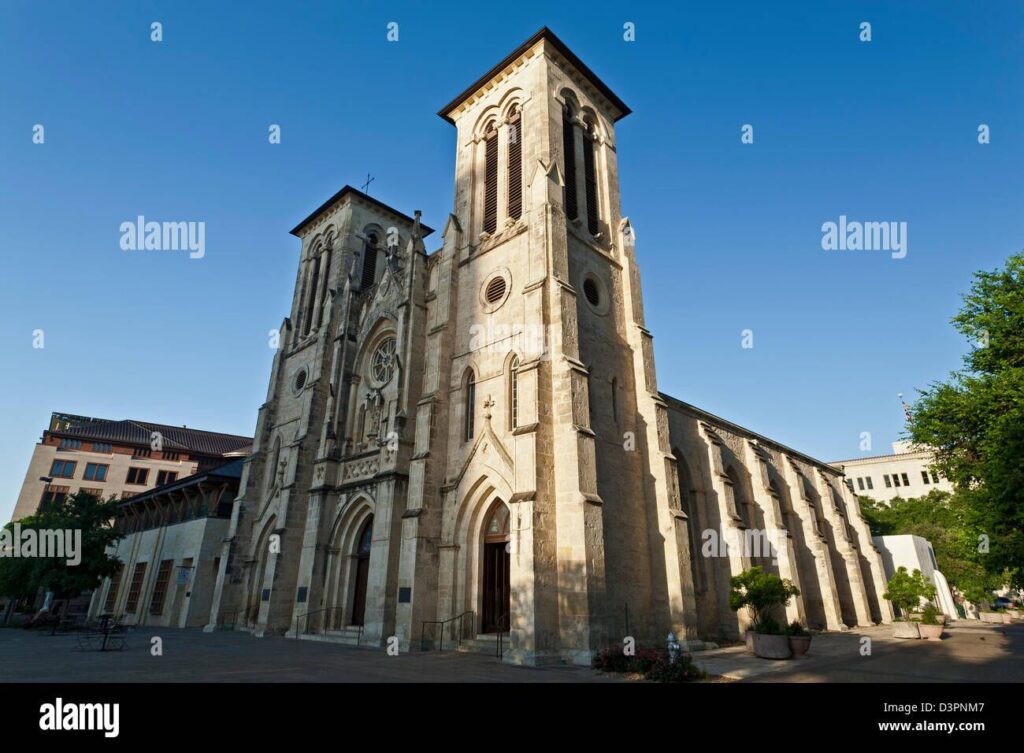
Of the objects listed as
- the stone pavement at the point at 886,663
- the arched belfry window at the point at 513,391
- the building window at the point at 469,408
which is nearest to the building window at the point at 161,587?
the building window at the point at 469,408

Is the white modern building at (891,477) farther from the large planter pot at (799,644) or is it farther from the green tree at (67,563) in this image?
the green tree at (67,563)

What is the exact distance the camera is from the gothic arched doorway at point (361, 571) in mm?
22391

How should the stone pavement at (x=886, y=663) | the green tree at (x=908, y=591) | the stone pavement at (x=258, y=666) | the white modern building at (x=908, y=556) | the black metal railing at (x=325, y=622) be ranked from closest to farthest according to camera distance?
1. the stone pavement at (x=258, y=666)
2. the stone pavement at (x=886, y=663)
3. the black metal railing at (x=325, y=622)
4. the green tree at (x=908, y=591)
5. the white modern building at (x=908, y=556)

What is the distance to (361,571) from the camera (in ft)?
75.6

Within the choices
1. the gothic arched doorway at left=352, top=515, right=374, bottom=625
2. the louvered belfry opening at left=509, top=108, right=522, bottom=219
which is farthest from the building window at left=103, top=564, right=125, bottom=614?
the louvered belfry opening at left=509, top=108, right=522, bottom=219

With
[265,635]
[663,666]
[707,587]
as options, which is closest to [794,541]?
[707,587]

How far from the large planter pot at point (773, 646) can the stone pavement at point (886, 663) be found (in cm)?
33

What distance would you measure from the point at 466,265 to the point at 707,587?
55.3 ft

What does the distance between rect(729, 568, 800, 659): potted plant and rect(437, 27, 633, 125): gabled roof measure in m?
23.1

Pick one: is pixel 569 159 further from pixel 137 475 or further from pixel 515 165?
pixel 137 475

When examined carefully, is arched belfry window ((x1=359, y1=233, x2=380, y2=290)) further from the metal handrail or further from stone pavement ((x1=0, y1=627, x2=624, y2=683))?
stone pavement ((x1=0, y1=627, x2=624, y2=683))

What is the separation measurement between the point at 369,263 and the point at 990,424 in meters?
30.9

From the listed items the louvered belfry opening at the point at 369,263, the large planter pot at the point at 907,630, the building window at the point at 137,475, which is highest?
the louvered belfry opening at the point at 369,263
